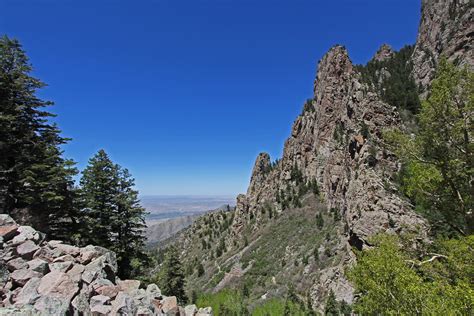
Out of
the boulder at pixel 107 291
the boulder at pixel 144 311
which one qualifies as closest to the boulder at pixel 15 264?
the boulder at pixel 107 291

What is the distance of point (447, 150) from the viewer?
12898mm

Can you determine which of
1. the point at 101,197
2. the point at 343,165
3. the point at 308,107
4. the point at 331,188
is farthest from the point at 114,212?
the point at 308,107

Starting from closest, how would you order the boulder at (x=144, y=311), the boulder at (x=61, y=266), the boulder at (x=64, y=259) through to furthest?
the boulder at (x=144, y=311) → the boulder at (x=61, y=266) → the boulder at (x=64, y=259)

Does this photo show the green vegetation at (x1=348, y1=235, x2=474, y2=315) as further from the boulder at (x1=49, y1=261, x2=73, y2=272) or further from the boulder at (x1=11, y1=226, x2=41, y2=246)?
the boulder at (x1=11, y1=226, x2=41, y2=246)

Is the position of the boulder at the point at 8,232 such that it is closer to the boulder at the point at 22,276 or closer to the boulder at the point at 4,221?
the boulder at the point at 4,221

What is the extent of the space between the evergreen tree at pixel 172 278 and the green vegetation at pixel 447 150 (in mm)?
35548

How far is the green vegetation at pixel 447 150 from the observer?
1232 centimetres

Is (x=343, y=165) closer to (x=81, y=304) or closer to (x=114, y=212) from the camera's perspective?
(x=114, y=212)

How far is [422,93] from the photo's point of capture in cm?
9044

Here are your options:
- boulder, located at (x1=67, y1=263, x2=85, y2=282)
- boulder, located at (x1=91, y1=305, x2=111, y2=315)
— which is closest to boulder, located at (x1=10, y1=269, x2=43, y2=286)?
boulder, located at (x1=67, y1=263, x2=85, y2=282)

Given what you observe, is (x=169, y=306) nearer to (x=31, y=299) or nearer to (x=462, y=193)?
(x=31, y=299)

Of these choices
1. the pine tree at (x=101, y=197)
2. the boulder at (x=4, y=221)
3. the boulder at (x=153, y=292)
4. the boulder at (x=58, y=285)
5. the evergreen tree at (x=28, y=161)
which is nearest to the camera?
the boulder at (x=58, y=285)

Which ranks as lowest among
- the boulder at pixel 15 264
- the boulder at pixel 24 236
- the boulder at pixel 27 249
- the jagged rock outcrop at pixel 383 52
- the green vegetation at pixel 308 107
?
the boulder at pixel 15 264

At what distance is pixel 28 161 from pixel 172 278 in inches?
1107
